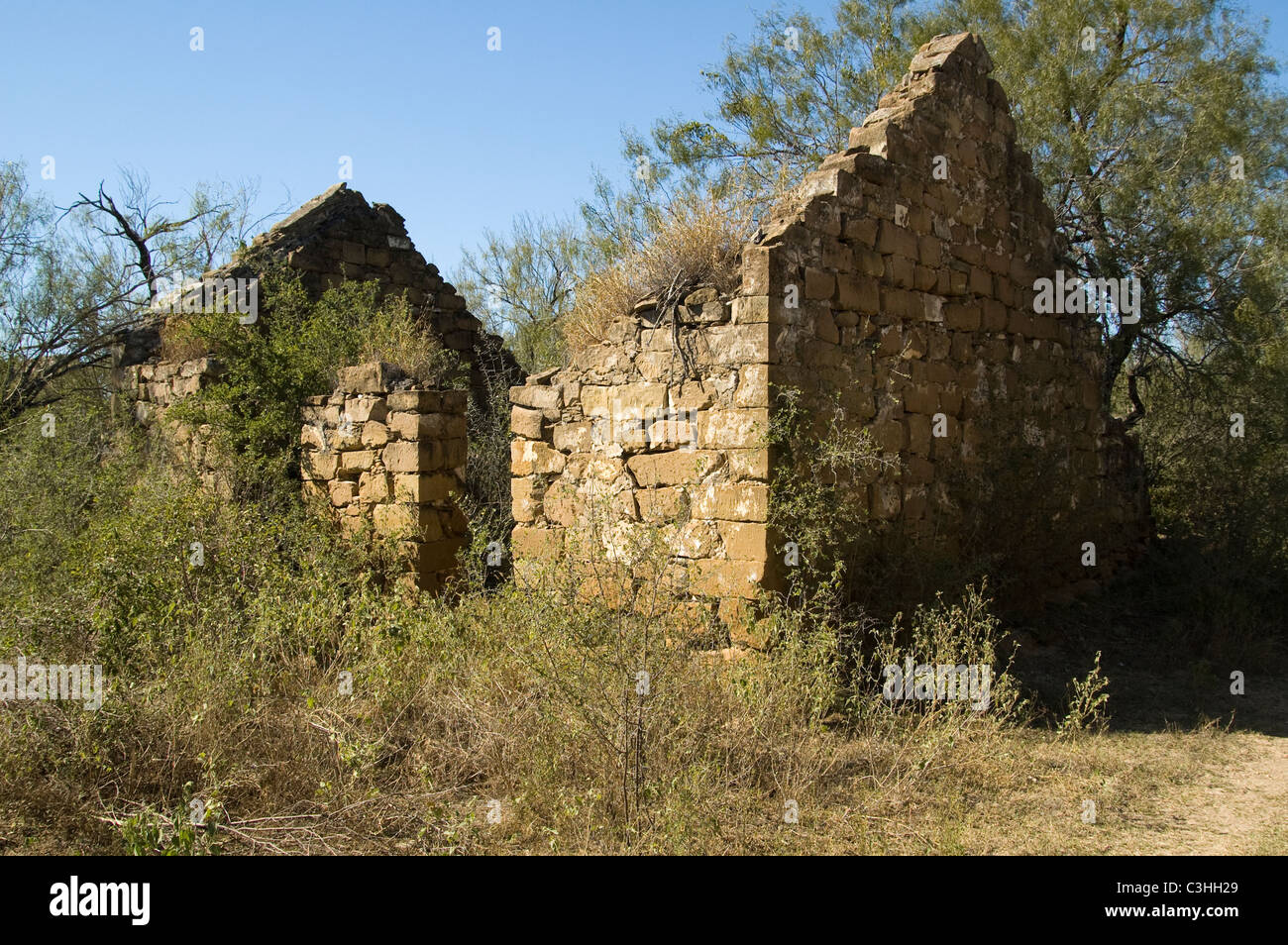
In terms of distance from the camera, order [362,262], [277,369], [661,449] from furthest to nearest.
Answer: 1. [362,262]
2. [277,369]
3. [661,449]

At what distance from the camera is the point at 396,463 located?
7.42 meters

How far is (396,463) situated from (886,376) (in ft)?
12.4

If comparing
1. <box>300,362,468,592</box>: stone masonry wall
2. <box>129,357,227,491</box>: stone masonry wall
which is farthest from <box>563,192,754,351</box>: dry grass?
<box>129,357,227,491</box>: stone masonry wall

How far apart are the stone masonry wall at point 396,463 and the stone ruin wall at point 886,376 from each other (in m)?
0.93

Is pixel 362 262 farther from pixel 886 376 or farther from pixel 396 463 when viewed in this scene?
pixel 886 376

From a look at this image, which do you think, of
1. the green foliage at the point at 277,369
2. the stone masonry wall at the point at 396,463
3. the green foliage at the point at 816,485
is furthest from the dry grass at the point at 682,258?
the green foliage at the point at 277,369

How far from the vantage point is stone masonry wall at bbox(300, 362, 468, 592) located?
727 centimetres

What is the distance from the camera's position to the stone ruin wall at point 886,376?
5.64 metres

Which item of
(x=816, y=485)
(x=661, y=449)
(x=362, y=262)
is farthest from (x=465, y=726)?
(x=362, y=262)

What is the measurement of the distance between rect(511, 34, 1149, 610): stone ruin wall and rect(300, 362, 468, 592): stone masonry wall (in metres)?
0.93

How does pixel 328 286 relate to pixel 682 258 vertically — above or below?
above

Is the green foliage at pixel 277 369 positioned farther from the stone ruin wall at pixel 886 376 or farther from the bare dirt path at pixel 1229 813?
the bare dirt path at pixel 1229 813

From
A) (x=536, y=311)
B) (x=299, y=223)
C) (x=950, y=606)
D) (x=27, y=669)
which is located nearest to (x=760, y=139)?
(x=536, y=311)
